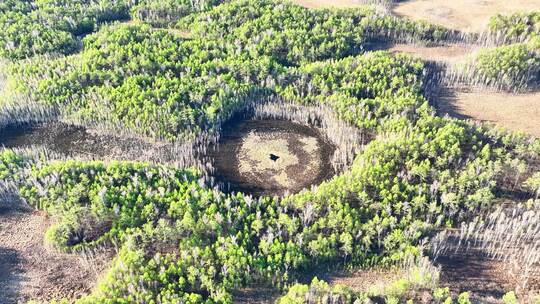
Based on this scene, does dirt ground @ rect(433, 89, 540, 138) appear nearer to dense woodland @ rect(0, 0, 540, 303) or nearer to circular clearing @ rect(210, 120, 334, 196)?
dense woodland @ rect(0, 0, 540, 303)

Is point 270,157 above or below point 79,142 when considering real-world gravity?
below

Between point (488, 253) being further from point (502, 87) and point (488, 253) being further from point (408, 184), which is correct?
point (502, 87)

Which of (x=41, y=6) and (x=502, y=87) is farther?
(x=41, y=6)

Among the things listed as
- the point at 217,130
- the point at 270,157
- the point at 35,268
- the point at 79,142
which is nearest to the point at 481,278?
the point at 270,157

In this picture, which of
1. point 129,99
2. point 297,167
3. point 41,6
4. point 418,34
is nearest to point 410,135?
point 297,167

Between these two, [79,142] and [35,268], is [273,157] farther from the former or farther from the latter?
[35,268]

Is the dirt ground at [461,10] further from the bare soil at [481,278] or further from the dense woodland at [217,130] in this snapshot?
A: the bare soil at [481,278]
